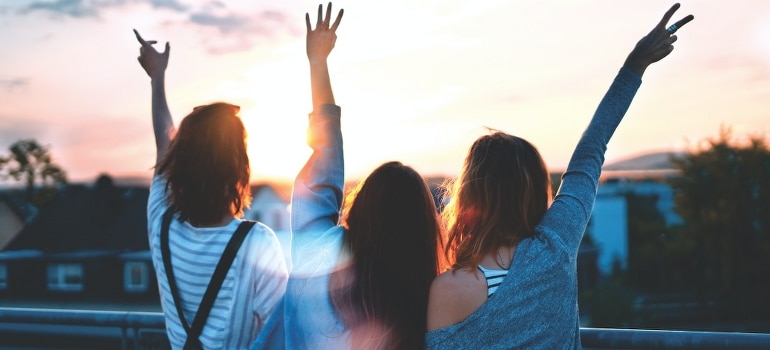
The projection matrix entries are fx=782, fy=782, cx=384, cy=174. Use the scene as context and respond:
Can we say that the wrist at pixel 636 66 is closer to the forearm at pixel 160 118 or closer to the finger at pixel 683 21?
the finger at pixel 683 21

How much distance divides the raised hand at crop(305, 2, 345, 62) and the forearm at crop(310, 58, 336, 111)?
0.02m

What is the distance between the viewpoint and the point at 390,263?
1987 millimetres

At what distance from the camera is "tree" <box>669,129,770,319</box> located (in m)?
46.8

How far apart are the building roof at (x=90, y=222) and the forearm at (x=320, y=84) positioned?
37.0 m

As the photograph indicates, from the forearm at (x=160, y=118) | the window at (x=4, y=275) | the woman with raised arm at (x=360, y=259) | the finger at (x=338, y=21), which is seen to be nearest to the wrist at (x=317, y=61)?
the finger at (x=338, y=21)

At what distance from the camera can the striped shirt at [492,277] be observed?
1.88 metres

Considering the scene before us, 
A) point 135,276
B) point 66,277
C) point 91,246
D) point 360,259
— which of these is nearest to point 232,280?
point 360,259

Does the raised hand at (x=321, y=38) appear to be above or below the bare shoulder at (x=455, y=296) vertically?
above

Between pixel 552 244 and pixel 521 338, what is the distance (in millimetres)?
242

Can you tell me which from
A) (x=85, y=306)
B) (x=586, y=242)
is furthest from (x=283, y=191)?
(x=586, y=242)

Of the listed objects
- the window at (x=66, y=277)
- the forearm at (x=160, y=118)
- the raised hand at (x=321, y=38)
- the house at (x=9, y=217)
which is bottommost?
the window at (x=66, y=277)

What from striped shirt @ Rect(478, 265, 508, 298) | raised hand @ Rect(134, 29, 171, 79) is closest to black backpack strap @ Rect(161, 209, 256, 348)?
striped shirt @ Rect(478, 265, 508, 298)

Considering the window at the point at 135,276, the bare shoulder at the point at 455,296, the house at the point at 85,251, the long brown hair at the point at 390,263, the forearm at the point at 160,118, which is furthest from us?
the house at the point at 85,251

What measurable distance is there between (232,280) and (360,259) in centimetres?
51
